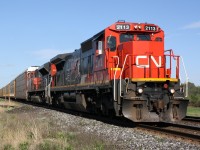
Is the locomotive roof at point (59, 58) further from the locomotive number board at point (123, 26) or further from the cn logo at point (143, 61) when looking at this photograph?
the cn logo at point (143, 61)

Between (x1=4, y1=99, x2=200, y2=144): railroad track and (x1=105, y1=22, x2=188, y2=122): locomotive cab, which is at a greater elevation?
(x1=105, y1=22, x2=188, y2=122): locomotive cab

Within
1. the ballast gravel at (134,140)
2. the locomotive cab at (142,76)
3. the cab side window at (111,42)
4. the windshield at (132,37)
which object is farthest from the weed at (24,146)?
the windshield at (132,37)

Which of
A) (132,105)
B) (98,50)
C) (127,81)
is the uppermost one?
(98,50)

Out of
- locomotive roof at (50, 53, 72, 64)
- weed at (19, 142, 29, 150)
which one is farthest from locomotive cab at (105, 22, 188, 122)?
locomotive roof at (50, 53, 72, 64)

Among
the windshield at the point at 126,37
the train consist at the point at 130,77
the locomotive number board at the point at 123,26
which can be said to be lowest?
the train consist at the point at 130,77

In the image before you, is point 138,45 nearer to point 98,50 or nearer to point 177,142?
point 98,50

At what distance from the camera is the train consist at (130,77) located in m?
11.2

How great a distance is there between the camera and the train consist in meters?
11.2

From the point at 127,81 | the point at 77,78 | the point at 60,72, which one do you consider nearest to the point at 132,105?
the point at 127,81

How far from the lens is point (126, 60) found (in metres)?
12.3

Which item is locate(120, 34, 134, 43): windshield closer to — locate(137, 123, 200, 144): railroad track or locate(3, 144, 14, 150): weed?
locate(137, 123, 200, 144): railroad track

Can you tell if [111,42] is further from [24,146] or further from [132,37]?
[24,146]

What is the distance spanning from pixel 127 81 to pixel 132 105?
796mm

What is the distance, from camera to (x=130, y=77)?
38.0ft
